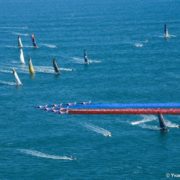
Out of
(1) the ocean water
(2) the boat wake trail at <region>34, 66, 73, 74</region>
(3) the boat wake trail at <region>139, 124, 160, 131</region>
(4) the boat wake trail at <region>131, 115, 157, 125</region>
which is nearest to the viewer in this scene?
(1) the ocean water

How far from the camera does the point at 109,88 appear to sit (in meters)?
148

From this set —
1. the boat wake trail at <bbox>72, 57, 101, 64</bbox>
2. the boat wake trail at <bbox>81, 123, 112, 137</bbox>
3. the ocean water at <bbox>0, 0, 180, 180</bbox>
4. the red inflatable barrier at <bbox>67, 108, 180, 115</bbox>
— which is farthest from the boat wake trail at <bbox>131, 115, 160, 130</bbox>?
the boat wake trail at <bbox>72, 57, 101, 64</bbox>

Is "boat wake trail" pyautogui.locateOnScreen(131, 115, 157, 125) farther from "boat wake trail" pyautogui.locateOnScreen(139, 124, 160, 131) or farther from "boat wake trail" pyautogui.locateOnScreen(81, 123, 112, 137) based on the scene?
"boat wake trail" pyautogui.locateOnScreen(81, 123, 112, 137)

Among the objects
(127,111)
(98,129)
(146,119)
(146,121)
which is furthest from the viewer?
(127,111)

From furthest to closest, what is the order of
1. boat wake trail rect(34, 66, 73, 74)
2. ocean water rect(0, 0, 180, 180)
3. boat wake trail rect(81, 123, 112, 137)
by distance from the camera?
boat wake trail rect(34, 66, 73, 74), boat wake trail rect(81, 123, 112, 137), ocean water rect(0, 0, 180, 180)

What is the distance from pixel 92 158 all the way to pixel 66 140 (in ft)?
36.0

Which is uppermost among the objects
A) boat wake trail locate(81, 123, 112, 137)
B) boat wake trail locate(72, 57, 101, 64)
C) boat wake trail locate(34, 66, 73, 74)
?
boat wake trail locate(72, 57, 101, 64)

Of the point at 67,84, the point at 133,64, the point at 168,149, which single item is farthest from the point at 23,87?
the point at 168,149

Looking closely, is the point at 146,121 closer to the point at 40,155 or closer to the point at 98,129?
the point at 98,129

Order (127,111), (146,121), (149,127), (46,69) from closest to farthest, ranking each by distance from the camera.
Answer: (149,127), (146,121), (127,111), (46,69)

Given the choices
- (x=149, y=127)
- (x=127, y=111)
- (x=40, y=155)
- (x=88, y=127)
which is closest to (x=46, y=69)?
(x=127, y=111)

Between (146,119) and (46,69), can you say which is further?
(46,69)

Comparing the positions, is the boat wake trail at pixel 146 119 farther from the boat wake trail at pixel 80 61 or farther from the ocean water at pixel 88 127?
the boat wake trail at pixel 80 61

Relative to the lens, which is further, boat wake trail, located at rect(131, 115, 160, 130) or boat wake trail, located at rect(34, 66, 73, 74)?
boat wake trail, located at rect(34, 66, 73, 74)
